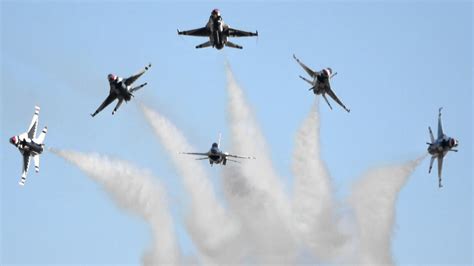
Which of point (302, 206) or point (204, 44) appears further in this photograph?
point (302, 206)

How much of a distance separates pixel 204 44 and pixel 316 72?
11598 mm

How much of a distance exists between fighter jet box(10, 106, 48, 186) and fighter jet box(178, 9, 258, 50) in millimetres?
18987

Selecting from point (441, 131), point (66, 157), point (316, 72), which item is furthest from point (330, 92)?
point (66, 157)

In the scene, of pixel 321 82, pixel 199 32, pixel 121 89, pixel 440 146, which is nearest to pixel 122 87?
pixel 121 89

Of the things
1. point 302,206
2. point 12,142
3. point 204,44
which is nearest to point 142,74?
point 204,44

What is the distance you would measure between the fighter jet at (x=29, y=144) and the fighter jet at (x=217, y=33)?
18987mm

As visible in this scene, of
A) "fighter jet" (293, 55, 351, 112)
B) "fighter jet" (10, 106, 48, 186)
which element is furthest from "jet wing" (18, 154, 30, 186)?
"fighter jet" (293, 55, 351, 112)

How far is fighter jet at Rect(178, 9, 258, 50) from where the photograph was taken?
407 feet

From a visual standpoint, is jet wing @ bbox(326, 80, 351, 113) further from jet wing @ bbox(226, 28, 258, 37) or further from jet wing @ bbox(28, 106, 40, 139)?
jet wing @ bbox(28, 106, 40, 139)

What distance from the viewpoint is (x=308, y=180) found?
139250 millimetres

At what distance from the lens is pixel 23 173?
440ft

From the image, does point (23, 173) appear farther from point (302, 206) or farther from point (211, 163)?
point (302, 206)

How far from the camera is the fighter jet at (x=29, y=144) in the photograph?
131m

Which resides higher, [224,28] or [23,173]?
[224,28]
